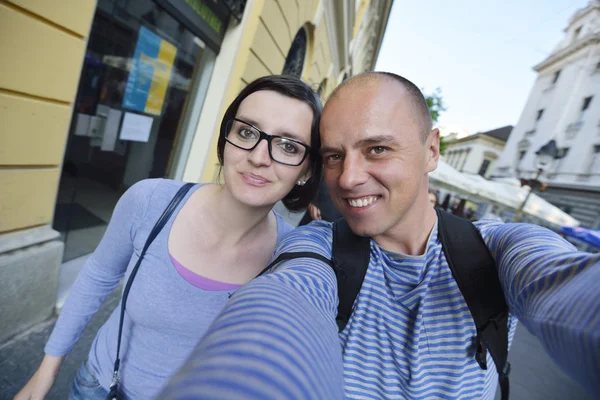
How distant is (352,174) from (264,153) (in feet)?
1.23

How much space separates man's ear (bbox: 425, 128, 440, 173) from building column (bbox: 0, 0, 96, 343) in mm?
2266

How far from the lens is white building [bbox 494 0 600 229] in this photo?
56.1 feet

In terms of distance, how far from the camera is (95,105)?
2.59m

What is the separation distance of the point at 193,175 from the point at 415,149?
10.8ft

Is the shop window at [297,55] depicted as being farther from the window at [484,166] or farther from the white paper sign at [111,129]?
the window at [484,166]

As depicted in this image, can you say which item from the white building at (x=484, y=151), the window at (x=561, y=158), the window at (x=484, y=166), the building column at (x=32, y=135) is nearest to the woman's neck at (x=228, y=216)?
the building column at (x=32, y=135)

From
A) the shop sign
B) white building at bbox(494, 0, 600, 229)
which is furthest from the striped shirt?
white building at bbox(494, 0, 600, 229)

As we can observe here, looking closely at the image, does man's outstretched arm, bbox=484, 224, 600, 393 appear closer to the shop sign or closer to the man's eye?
the man's eye

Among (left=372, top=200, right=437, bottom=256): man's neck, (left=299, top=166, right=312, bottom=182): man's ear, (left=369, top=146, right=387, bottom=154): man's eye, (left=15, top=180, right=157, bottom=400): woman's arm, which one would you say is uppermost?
(left=369, top=146, right=387, bottom=154): man's eye

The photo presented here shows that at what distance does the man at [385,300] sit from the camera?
17.1 inches

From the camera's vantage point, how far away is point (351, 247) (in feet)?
3.85

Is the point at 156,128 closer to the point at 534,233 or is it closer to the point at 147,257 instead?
the point at 147,257

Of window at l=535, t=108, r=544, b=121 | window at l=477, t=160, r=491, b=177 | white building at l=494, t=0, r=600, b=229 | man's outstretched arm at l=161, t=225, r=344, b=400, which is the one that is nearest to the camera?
man's outstretched arm at l=161, t=225, r=344, b=400

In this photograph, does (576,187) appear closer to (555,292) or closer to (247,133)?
(555,292)
